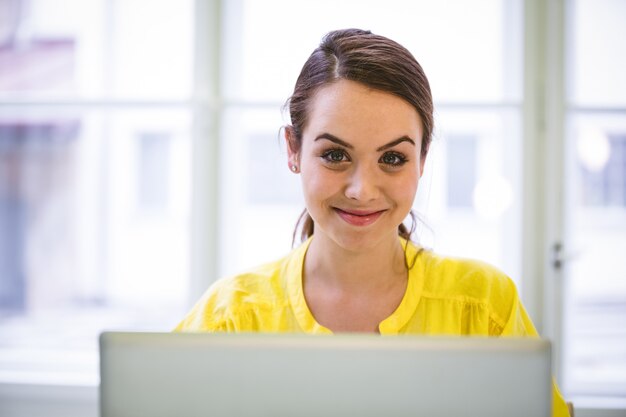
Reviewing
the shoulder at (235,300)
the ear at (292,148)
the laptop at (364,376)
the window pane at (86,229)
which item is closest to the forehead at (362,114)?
the ear at (292,148)

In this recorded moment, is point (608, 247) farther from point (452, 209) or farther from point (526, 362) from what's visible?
point (526, 362)

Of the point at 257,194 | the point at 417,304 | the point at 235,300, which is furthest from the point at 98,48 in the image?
the point at 417,304

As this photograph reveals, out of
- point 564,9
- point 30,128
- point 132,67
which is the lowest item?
point 30,128

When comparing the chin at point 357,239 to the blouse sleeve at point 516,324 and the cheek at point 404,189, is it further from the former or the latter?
the blouse sleeve at point 516,324

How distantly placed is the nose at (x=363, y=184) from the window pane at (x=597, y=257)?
1.59 meters

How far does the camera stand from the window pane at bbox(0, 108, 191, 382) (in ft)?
8.22

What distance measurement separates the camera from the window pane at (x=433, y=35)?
239 centimetres

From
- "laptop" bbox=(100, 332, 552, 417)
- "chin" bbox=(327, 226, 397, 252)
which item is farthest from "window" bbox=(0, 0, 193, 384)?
"laptop" bbox=(100, 332, 552, 417)

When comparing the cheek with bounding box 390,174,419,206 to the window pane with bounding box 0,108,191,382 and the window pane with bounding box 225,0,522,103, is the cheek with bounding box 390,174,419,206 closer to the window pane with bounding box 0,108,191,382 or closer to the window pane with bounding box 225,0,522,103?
the window pane with bounding box 225,0,522,103

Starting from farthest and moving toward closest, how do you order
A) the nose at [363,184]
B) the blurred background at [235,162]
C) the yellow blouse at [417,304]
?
the blurred background at [235,162]
the yellow blouse at [417,304]
the nose at [363,184]

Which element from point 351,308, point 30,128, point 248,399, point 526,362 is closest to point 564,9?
point 351,308

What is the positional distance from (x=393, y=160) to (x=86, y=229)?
190 centimetres

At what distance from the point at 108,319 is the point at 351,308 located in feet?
5.81

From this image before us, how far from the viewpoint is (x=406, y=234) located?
1.38 meters
